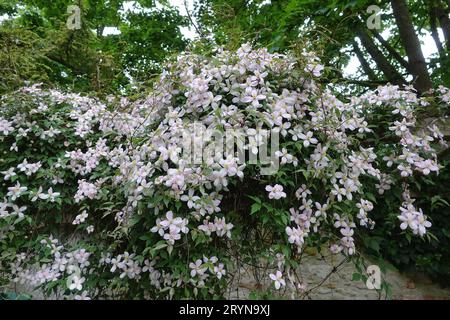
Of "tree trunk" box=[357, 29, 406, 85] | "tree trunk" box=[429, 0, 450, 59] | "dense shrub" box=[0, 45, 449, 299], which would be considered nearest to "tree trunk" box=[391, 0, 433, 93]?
"tree trunk" box=[429, 0, 450, 59]

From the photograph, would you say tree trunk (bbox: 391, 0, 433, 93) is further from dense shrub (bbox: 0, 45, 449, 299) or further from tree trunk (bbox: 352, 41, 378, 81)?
dense shrub (bbox: 0, 45, 449, 299)

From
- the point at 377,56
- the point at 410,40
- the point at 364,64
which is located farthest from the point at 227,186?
the point at 364,64

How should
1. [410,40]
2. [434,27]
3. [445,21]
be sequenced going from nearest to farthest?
[410,40], [445,21], [434,27]

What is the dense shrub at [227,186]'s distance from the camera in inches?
64.6

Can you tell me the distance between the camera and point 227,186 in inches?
69.1

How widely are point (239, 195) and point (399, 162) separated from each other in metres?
0.90

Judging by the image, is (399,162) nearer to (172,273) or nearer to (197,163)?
(197,163)

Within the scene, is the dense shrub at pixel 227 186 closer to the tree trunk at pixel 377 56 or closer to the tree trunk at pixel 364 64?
the tree trunk at pixel 377 56

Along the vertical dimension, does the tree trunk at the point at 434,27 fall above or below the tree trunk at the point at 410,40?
above

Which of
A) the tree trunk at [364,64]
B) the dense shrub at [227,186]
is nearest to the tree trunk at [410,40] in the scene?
the tree trunk at [364,64]

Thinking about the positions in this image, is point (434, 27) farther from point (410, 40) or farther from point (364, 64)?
point (410, 40)

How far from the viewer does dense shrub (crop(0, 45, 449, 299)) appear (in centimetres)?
164
